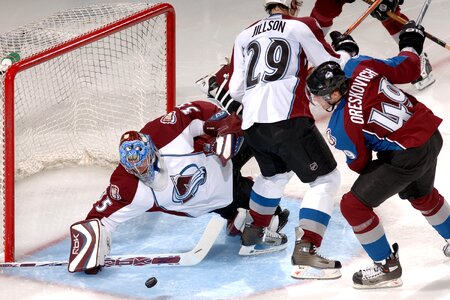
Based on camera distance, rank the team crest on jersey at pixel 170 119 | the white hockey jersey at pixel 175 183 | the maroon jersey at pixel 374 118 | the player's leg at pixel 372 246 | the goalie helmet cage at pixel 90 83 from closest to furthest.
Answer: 1. the maroon jersey at pixel 374 118
2. the player's leg at pixel 372 246
3. the white hockey jersey at pixel 175 183
4. the team crest on jersey at pixel 170 119
5. the goalie helmet cage at pixel 90 83

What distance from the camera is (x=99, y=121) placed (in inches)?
189

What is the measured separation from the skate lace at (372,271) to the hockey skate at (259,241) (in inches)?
17.7

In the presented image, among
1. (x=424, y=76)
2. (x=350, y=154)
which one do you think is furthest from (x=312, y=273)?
(x=424, y=76)

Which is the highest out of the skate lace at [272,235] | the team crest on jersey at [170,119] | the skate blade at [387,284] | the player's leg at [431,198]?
the team crest on jersey at [170,119]

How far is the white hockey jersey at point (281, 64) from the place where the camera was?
3684mm

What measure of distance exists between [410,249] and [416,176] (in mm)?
526

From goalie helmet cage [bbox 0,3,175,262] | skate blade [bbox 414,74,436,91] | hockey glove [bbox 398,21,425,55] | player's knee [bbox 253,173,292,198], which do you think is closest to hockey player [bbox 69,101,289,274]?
player's knee [bbox 253,173,292,198]

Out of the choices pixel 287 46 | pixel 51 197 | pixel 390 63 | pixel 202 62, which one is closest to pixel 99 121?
pixel 51 197

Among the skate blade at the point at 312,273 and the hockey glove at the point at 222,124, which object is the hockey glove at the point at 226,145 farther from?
the skate blade at the point at 312,273

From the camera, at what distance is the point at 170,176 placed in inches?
151

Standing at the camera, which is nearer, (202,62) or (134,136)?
(134,136)

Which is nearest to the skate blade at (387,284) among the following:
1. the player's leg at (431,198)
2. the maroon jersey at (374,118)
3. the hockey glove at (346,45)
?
the player's leg at (431,198)

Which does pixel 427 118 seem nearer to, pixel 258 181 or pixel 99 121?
pixel 258 181

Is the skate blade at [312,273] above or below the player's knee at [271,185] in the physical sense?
below
